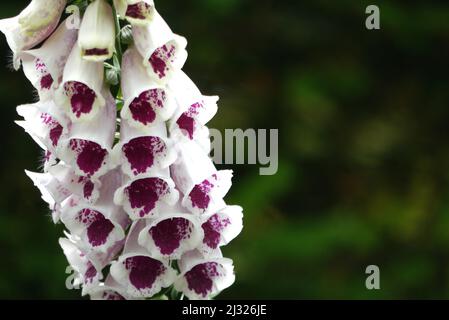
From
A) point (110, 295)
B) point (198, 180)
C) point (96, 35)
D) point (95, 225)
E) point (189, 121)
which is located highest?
point (96, 35)

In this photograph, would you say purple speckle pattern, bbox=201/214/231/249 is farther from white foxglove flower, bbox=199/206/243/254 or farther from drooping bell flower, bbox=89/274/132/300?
drooping bell flower, bbox=89/274/132/300

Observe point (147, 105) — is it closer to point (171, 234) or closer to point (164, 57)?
point (164, 57)

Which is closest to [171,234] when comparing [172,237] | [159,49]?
[172,237]

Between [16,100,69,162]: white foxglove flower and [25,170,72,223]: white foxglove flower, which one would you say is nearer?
[16,100,69,162]: white foxglove flower

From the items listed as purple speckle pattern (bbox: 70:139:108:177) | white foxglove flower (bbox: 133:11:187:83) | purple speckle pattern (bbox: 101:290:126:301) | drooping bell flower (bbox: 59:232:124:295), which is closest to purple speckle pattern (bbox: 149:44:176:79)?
white foxglove flower (bbox: 133:11:187:83)

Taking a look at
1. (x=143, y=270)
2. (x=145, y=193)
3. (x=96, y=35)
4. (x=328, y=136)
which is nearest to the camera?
(x=96, y=35)

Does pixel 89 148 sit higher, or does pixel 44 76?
pixel 44 76
